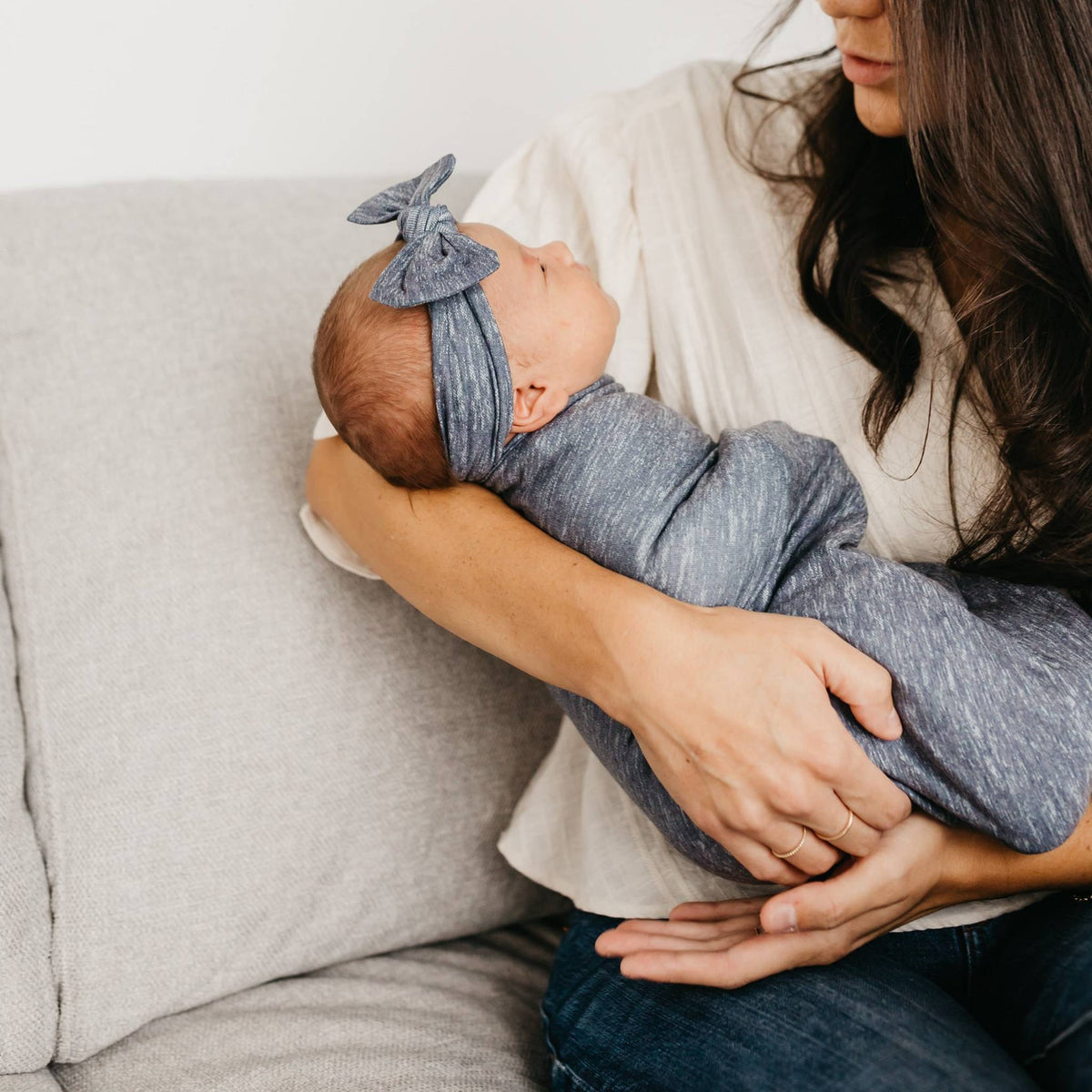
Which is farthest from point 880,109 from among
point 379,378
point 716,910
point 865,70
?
point 716,910

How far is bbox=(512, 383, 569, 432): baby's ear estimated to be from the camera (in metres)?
0.99

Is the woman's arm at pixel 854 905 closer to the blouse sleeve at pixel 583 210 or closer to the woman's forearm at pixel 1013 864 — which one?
the woman's forearm at pixel 1013 864

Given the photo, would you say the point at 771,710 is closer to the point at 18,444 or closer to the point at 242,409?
the point at 242,409

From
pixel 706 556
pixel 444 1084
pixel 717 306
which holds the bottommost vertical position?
pixel 444 1084

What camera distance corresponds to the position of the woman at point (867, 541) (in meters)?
0.86

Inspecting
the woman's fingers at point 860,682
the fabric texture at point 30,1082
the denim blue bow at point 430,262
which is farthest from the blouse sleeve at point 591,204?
the fabric texture at point 30,1082

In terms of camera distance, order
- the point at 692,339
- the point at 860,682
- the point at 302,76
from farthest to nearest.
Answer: the point at 302,76, the point at 692,339, the point at 860,682

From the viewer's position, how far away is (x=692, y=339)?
46.1 inches

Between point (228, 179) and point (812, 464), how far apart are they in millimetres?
913

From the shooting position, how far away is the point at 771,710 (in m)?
0.86

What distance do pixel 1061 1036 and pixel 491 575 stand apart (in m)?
0.63

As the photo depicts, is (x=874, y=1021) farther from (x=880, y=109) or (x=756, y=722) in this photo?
(x=880, y=109)

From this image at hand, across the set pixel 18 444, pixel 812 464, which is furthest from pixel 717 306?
pixel 18 444

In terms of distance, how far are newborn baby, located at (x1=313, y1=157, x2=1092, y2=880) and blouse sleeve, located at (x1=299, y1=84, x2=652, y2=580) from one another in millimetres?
148
